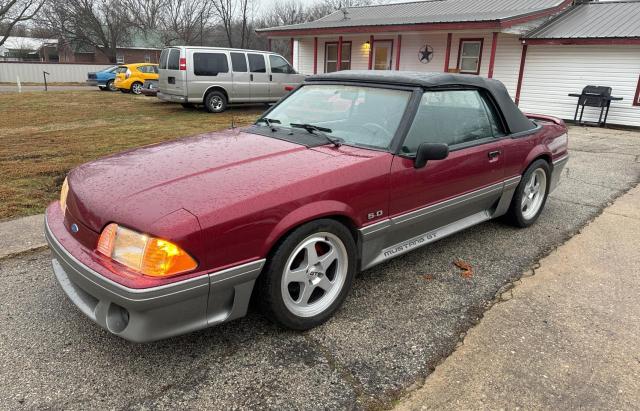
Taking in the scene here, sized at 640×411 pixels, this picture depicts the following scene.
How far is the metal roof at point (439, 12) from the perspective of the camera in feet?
51.7

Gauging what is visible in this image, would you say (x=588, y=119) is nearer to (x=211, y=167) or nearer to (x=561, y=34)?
(x=561, y=34)

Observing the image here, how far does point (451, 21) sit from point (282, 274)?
49.4 feet

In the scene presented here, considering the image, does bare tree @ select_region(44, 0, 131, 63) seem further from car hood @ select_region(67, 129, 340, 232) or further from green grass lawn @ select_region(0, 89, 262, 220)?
car hood @ select_region(67, 129, 340, 232)

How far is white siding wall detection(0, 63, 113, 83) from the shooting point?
3278 centimetres

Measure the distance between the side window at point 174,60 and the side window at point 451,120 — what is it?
36.6 feet

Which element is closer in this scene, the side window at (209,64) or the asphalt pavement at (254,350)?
the asphalt pavement at (254,350)

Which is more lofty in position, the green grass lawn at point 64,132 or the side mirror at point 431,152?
the side mirror at point 431,152

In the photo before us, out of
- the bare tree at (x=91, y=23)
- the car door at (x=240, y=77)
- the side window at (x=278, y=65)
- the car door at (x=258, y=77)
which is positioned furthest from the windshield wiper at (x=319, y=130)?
the bare tree at (x=91, y=23)

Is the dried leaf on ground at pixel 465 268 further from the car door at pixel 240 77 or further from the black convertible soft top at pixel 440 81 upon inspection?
the car door at pixel 240 77

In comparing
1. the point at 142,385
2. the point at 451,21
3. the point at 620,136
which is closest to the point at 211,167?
the point at 142,385

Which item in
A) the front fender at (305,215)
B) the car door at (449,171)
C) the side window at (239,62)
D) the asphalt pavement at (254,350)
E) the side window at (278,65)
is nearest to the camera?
the asphalt pavement at (254,350)

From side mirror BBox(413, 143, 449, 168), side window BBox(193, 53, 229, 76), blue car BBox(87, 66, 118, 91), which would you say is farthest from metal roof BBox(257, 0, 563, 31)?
side mirror BBox(413, 143, 449, 168)

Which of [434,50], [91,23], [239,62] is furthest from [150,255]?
[91,23]

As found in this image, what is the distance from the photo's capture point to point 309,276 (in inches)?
107
